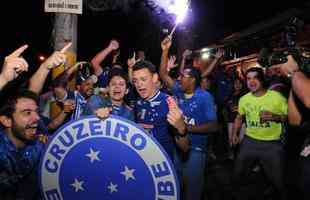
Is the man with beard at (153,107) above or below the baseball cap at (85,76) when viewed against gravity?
below

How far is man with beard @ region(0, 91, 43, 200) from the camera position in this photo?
10.5 feet

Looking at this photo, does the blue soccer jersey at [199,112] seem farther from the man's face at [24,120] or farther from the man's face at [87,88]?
the man's face at [24,120]

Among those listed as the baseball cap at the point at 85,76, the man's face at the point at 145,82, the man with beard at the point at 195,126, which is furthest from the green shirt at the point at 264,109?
the man's face at the point at 145,82

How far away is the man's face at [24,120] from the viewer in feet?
10.8

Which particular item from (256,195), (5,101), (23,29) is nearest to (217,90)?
(256,195)

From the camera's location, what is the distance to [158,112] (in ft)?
13.1

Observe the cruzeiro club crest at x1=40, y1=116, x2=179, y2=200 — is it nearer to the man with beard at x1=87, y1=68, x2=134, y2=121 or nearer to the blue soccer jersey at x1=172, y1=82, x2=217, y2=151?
the man with beard at x1=87, y1=68, x2=134, y2=121

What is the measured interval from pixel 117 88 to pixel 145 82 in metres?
0.49

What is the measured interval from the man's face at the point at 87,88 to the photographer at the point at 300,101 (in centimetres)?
265

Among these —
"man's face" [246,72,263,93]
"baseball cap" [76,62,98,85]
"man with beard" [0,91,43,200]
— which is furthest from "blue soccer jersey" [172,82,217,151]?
"man with beard" [0,91,43,200]

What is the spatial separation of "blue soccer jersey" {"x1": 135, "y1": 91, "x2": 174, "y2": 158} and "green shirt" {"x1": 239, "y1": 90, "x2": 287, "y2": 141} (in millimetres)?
2762

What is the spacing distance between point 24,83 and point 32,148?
98 centimetres

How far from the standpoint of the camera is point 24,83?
4.12 m

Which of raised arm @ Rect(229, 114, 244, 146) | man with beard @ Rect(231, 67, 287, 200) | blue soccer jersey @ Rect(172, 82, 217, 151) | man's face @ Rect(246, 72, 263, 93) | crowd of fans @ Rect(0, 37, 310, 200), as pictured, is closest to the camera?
crowd of fans @ Rect(0, 37, 310, 200)
